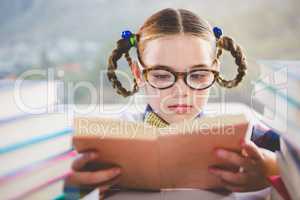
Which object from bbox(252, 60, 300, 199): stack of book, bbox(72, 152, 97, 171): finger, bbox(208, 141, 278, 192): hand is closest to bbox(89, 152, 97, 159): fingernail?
bbox(72, 152, 97, 171): finger

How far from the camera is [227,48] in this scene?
0.89m

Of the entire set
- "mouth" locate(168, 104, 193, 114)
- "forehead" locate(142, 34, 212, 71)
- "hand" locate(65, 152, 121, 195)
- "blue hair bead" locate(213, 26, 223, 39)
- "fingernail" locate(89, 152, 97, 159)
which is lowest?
"hand" locate(65, 152, 121, 195)

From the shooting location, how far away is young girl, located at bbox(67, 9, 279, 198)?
2.51 feet

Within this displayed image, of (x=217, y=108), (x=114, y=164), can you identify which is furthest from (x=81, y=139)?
(x=217, y=108)

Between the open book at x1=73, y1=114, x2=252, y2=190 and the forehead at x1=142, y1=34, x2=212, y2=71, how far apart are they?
6.5 inches

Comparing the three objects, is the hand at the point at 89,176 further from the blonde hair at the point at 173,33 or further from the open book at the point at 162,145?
the blonde hair at the point at 173,33

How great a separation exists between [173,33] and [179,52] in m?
0.04

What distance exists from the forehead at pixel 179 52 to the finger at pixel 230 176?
21cm

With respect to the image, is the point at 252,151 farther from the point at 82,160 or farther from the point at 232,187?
the point at 82,160

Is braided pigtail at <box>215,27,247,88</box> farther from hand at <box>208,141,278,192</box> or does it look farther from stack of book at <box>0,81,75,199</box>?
stack of book at <box>0,81,75,199</box>

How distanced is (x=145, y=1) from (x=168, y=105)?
25 cm

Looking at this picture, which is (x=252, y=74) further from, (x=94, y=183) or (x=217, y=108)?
(x=94, y=183)

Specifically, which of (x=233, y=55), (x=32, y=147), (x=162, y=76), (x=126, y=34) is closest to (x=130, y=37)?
(x=126, y=34)

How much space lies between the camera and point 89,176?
2.37 feet
